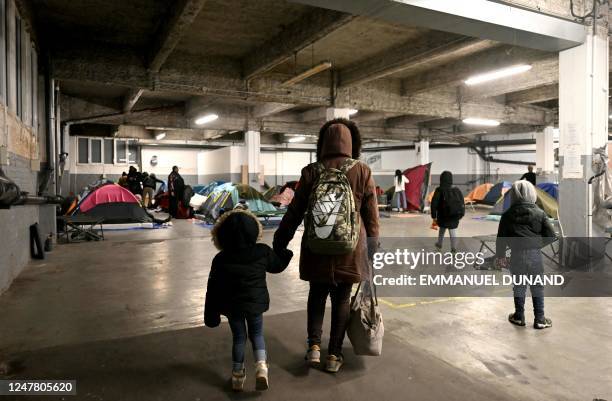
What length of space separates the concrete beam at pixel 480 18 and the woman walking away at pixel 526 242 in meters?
2.25

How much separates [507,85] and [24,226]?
35.3ft

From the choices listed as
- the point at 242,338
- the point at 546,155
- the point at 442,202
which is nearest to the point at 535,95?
the point at 546,155

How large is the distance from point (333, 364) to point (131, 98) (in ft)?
33.1

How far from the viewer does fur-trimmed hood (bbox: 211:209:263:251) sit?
253 cm

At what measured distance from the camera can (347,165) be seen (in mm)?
2742

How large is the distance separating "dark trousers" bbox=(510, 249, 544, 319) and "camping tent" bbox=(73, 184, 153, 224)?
880cm

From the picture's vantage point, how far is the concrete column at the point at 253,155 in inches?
Answer: 619

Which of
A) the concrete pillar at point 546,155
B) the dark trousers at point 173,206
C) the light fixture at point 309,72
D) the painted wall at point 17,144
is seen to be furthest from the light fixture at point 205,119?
the concrete pillar at point 546,155

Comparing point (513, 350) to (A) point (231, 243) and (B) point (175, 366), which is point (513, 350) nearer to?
(A) point (231, 243)

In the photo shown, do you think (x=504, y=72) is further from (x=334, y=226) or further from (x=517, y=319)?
(x=334, y=226)

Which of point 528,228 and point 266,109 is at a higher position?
point 266,109

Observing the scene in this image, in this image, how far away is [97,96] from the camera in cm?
1243

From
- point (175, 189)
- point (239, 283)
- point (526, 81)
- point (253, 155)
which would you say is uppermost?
point (526, 81)

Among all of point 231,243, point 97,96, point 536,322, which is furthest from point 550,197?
point 97,96
